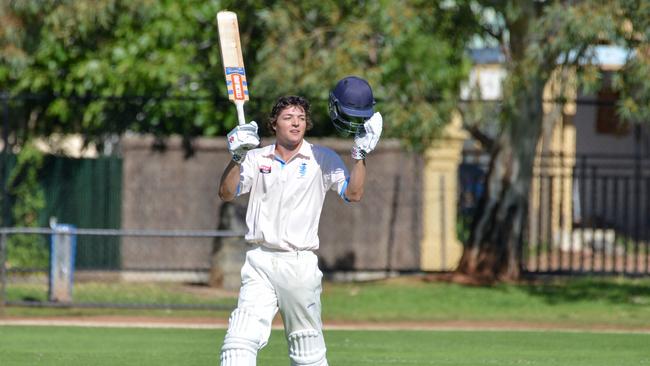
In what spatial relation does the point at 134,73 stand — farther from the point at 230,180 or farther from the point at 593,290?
the point at 230,180

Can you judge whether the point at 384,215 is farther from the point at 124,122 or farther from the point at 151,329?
the point at 151,329

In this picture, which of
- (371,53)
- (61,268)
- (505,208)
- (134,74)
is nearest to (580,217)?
(505,208)

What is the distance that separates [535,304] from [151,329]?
550 cm

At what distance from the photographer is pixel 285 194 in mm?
7621

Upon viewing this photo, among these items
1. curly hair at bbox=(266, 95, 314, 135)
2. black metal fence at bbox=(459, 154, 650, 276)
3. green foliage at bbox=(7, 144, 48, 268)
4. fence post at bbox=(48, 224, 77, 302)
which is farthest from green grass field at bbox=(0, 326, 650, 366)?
green foliage at bbox=(7, 144, 48, 268)

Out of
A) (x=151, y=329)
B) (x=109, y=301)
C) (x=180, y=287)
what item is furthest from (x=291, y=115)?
(x=180, y=287)

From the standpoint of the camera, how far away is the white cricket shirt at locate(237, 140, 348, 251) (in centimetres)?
758

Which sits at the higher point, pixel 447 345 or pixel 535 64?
pixel 535 64

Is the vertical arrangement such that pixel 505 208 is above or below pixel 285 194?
below

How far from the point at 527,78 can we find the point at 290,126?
391 inches

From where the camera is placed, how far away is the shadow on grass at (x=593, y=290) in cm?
1770

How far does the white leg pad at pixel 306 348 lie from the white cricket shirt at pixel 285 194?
507mm

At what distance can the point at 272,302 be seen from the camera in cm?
758

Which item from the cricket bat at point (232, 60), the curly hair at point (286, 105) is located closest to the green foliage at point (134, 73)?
the cricket bat at point (232, 60)
